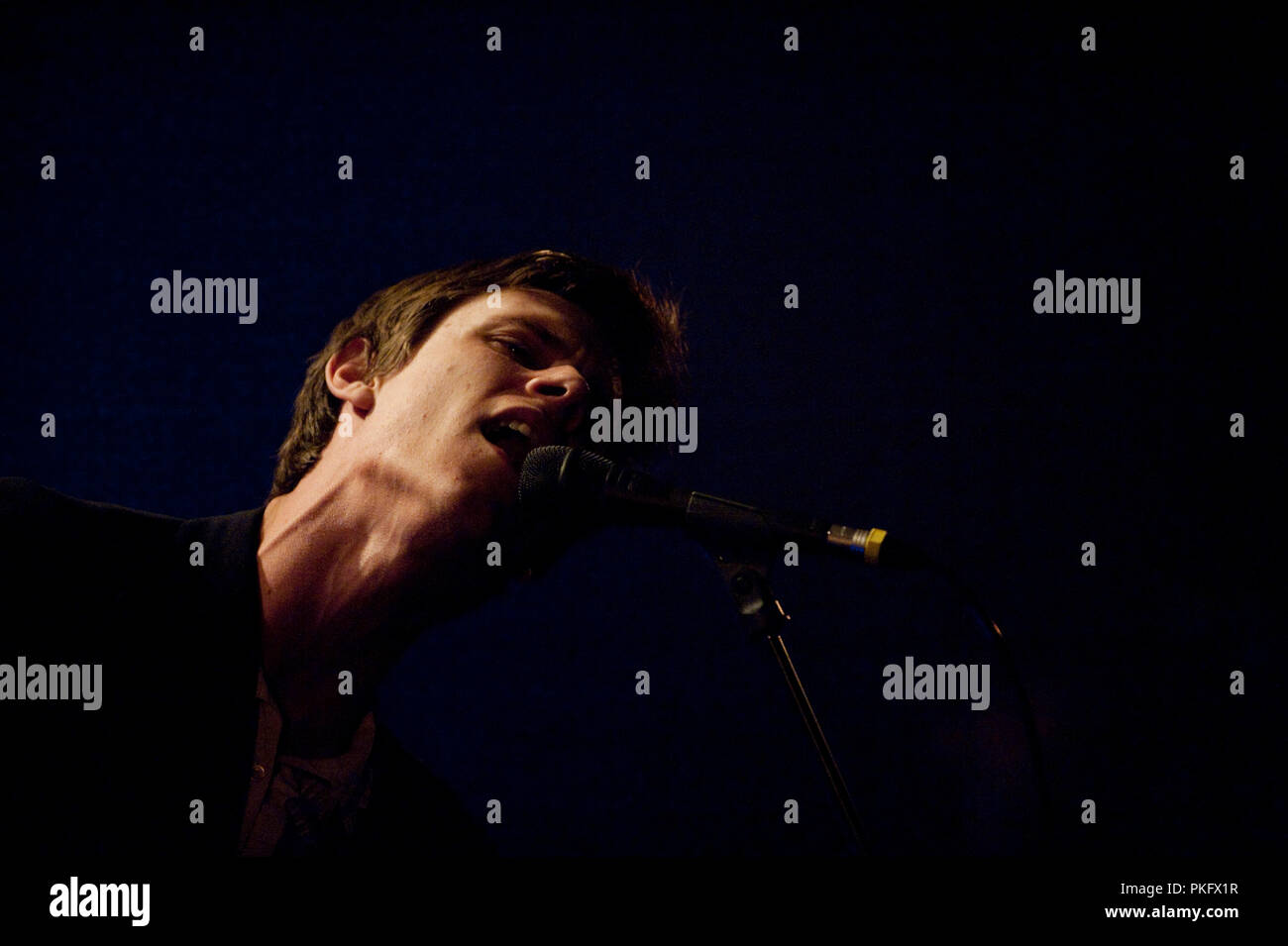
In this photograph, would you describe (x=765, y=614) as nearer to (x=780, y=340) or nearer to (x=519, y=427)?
(x=519, y=427)

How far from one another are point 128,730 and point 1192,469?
2142mm

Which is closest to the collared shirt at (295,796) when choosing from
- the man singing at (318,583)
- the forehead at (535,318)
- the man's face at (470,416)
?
the man singing at (318,583)

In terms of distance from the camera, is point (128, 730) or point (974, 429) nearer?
point (128, 730)

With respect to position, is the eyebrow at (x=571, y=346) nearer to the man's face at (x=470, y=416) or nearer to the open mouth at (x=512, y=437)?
the man's face at (x=470, y=416)

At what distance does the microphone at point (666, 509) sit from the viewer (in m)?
1.14

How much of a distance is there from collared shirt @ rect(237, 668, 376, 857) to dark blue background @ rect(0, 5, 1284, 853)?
0.15 meters

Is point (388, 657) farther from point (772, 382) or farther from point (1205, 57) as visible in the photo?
point (1205, 57)

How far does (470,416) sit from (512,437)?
0.30ft

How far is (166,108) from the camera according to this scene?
185cm

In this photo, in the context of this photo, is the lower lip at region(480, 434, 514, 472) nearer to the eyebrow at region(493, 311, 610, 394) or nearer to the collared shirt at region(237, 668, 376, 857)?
the eyebrow at region(493, 311, 610, 394)

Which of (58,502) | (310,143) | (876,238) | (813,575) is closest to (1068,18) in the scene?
(876,238)

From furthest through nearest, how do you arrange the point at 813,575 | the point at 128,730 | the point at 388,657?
the point at 813,575
the point at 388,657
the point at 128,730

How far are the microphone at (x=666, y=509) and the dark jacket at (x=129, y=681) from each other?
2.14 ft

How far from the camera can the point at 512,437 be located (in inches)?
66.2
